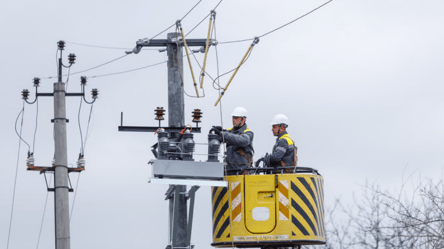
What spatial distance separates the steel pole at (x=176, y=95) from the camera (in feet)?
54.8

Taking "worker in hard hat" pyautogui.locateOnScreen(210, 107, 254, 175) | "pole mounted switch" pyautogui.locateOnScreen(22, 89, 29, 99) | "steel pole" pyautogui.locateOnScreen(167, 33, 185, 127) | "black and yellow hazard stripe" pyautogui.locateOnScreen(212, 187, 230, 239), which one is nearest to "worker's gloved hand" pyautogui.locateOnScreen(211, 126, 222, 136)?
"worker in hard hat" pyautogui.locateOnScreen(210, 107, 254, 175)

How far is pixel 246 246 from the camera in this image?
1549 centimetres

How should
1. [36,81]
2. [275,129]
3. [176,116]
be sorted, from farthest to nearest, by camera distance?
[36,81], [176,116], [275,129]

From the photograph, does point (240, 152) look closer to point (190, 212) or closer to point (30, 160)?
point (190, 212)

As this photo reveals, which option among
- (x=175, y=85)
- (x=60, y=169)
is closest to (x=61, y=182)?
(x=60, y=169)

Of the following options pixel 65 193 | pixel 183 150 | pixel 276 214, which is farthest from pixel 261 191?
pixel 65 193

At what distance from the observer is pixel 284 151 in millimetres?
15641

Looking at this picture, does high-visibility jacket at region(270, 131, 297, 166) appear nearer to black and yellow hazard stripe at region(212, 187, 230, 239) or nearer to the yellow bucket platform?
the yellow bucket platform

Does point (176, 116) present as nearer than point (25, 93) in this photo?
Yes

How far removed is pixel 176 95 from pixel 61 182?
9.99m

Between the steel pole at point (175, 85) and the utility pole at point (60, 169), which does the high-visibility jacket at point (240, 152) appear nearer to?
the steel pole at point (175, 85)

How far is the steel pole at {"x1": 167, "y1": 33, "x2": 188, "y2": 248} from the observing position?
1670 cm

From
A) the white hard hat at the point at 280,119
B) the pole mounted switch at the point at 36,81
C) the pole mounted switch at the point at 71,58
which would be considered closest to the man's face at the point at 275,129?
the white hard hat at the point at 280,119

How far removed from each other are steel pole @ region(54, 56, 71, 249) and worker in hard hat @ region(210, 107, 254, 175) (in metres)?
11.0
